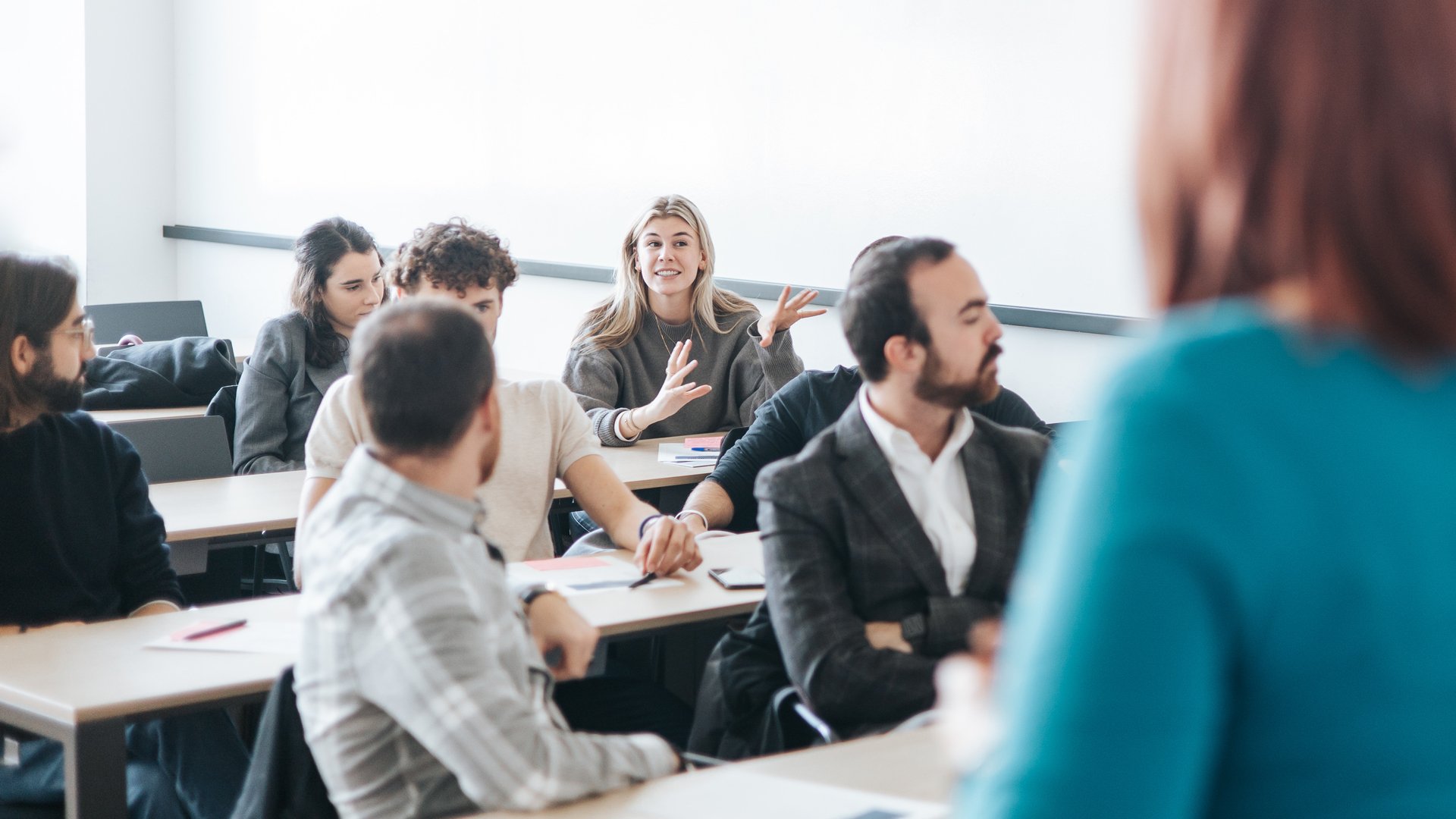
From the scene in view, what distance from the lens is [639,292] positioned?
4418mm

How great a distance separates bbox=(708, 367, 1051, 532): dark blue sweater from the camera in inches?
126

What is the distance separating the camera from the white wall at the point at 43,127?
7812 millimetres

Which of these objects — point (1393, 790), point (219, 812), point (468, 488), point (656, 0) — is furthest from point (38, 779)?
point (656, 0)

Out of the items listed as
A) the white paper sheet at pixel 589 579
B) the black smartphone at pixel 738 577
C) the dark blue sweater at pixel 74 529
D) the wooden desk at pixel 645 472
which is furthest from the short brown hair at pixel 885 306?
the dark blue sweater at pixel 74 529

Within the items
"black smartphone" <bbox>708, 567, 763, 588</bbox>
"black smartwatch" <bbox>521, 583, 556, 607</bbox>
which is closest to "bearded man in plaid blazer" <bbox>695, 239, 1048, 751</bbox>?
"black smartphone" <bbox>708, 567, 763, 588</bbox>

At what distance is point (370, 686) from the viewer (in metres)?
1.52

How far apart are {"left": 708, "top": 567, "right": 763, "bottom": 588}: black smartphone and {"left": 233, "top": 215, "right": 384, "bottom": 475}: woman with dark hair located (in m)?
1.66

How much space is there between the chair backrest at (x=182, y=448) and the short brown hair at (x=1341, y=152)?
133 inches

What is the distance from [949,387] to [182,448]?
2275 mm

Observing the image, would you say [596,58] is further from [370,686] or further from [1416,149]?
[1416,149]

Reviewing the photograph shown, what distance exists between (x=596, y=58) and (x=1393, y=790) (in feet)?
18.5

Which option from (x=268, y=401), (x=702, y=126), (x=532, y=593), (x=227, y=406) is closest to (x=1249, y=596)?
(x=532, y=593)

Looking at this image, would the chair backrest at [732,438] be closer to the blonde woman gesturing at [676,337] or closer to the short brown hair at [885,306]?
the blonde woman gesturing at [676,337]

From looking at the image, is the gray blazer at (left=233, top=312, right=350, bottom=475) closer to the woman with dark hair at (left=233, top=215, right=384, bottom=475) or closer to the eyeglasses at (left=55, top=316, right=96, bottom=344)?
the woman with dark hair at (left=233, top=215, right=384, bottom=475)
